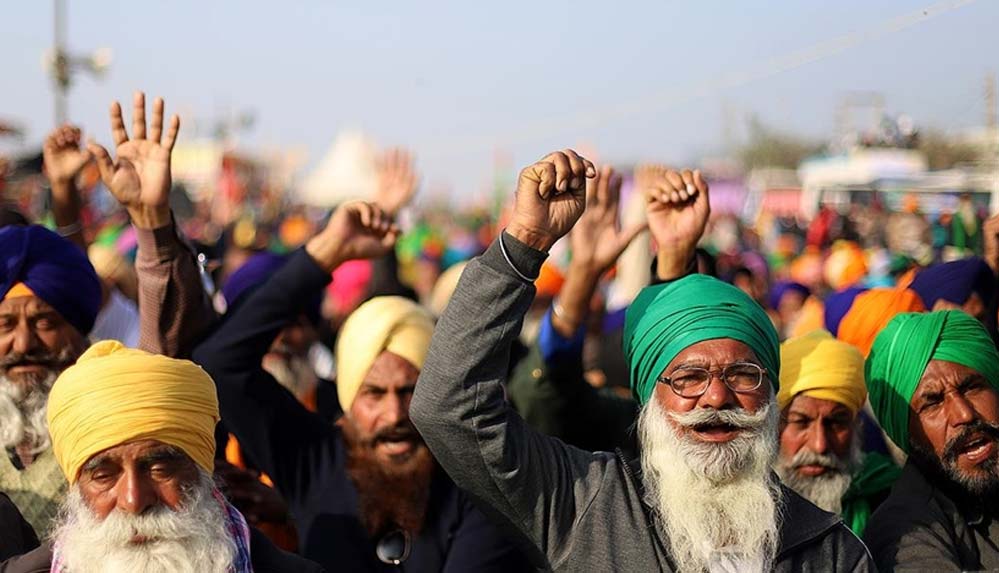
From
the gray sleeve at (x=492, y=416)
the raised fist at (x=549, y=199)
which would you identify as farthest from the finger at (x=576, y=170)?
the gray sleeve at (x=492, y=416)

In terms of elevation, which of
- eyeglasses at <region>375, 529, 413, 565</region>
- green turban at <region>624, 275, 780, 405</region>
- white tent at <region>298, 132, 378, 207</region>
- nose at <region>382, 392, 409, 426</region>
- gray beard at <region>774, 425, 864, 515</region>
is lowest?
white tent at <region>298, 132, 378, 207</region>

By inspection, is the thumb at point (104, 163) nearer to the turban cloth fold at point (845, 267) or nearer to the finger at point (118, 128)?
the finger at point (118, 128)

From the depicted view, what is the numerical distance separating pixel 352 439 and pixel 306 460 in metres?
0.16

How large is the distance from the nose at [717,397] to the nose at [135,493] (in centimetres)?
131

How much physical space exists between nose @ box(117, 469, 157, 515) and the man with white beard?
2.23 ft

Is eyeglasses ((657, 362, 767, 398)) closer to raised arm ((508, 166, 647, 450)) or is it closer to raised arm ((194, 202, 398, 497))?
raised arm ((508, 166, 647, 450))

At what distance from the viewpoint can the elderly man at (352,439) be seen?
143 inches

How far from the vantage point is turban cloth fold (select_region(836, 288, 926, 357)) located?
Result: 4.87m

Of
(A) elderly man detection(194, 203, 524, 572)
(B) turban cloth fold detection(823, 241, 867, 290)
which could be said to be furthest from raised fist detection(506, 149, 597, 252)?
(B) turban cloth fold detection(823, 241, 867, 290)

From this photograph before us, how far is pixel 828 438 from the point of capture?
393 centimetres

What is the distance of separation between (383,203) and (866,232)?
26.4ft

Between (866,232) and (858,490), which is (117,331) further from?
(866,232)

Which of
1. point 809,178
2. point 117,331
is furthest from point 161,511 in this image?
point 809,178

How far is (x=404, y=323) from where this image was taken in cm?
406
